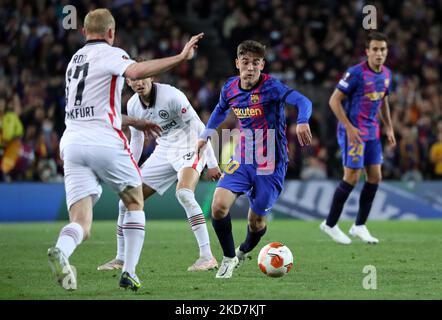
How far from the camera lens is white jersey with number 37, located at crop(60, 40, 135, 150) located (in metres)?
7.14

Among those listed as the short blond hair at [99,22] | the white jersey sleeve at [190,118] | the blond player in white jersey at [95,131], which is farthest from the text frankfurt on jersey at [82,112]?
the white jersey sleeve at [190,118]

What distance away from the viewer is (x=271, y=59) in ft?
70.9

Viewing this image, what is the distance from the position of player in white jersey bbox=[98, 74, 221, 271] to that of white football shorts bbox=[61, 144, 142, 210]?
2.35 m

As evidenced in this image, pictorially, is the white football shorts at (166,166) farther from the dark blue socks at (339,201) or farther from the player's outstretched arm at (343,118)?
the dark blue socks at (339,201)

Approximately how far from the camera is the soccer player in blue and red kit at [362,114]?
11.9m

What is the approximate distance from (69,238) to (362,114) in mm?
6119

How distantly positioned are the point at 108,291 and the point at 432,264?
3.81m

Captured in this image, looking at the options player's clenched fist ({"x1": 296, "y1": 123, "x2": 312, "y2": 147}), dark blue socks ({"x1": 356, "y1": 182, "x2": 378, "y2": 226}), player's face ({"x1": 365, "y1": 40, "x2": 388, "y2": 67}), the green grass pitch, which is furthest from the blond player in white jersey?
dark blue socks ({"x1": 356, "y1": 182, "x2": 378, "y2": 226})

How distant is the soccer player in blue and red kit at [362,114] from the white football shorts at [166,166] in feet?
8.85

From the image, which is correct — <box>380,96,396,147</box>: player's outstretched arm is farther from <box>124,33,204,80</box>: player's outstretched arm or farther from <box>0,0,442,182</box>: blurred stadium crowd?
<box>0,0,442,182</box>: blurred stadium crowd

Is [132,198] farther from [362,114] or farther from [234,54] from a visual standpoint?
[234,54]

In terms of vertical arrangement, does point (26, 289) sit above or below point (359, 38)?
below

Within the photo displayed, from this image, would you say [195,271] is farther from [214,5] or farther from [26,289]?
[214,5]
